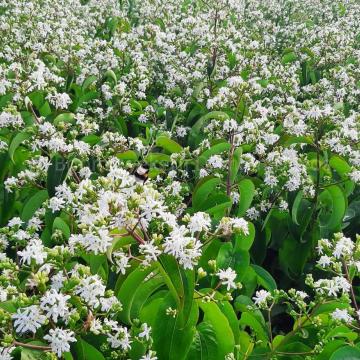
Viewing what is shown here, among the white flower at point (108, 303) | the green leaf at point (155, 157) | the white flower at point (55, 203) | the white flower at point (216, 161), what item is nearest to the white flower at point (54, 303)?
the white flower at point (108, 303)

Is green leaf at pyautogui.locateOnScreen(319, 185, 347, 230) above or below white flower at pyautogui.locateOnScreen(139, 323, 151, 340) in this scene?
above

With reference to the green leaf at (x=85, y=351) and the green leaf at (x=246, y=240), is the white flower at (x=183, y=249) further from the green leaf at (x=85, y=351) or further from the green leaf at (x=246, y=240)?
the green leaf at (x=246, y=240)

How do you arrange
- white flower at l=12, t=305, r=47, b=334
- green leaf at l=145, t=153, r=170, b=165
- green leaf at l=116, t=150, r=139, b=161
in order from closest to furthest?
1. white flower at l=12, t=305, r=47, b=334
2. green leaf at l=116, t=150, r=139, b=161
3. green leaf at l=145, t=153, r=170, b=165

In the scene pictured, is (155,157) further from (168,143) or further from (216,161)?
(216,161)

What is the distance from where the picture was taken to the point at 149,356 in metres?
1.92

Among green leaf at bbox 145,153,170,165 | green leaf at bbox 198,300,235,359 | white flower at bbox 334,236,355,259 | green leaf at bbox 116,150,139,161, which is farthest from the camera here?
green leaf at bbox 145,153,170,165

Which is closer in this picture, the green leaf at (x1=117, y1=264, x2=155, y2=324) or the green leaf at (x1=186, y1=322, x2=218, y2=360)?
the green leaf at (x1=117, y1=264, x2=155, y2=324)

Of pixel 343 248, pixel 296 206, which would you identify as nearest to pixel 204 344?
pixel 343 248

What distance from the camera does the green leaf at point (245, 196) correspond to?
2850 mm

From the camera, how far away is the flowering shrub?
6.00 ft

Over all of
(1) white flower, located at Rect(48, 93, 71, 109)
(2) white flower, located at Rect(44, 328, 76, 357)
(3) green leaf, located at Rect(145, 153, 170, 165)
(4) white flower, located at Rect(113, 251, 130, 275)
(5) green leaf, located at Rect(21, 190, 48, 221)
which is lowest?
(2) white flower, located at Rect(44, 328, 76, 357)

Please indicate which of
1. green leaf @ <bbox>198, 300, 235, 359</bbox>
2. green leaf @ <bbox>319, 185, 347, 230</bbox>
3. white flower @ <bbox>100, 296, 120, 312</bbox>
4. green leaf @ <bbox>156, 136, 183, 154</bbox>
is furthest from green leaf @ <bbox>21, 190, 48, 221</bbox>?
green leaf @ <bbox>319, 185, 347, 230</bbox>

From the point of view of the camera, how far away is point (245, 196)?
9.46 ft

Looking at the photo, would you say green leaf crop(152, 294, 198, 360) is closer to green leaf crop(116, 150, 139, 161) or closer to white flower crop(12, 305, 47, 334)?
white flower crop(12, 305, 47, 334)
